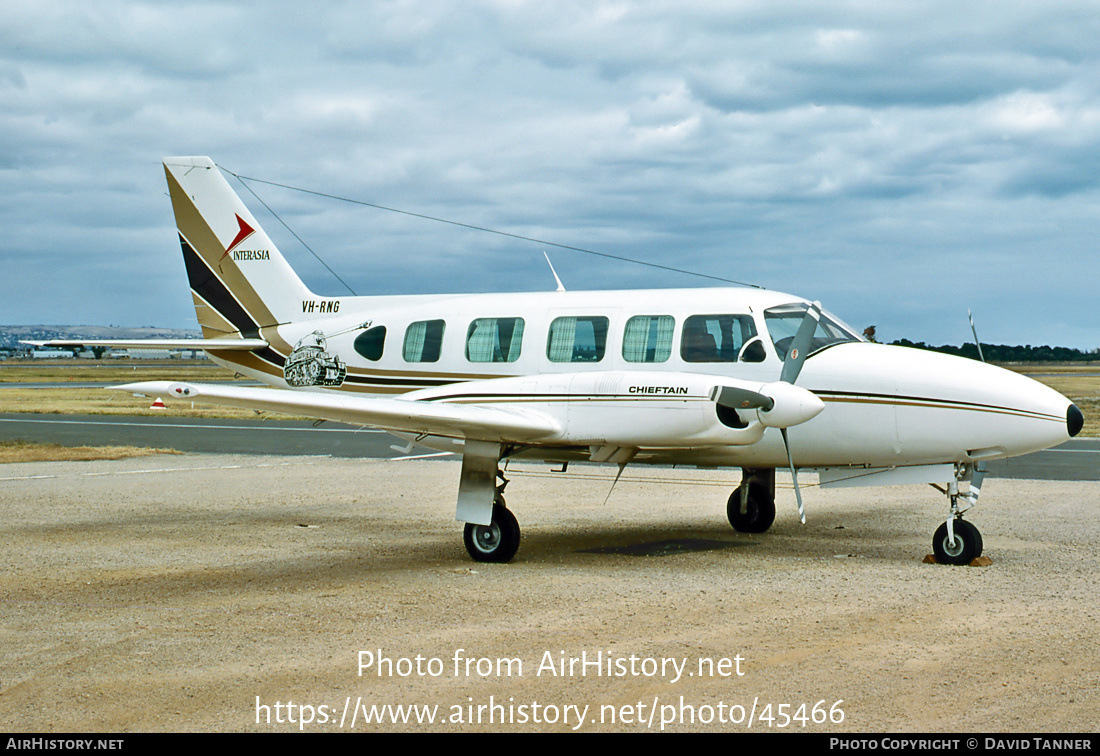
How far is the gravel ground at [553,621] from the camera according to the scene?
6141 mm

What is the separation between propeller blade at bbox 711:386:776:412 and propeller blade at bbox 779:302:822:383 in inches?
33.6

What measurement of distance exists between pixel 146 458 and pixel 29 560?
40.8 ft

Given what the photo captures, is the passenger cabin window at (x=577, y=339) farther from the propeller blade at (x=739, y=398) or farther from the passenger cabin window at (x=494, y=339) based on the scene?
the propeller blade at (x=739, y=398)

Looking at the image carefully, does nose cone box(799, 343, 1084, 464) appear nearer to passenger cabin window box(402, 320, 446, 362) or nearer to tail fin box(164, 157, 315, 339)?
passenger cabin window box(402, 320, 446, 362)

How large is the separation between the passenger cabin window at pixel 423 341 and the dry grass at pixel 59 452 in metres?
13.3

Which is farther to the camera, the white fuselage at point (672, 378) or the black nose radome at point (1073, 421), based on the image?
the white fuselage at point (672, 378)

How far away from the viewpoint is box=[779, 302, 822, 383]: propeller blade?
10.6 m

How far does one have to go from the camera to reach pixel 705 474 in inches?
801

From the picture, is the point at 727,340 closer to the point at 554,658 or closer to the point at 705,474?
the point at 554,658

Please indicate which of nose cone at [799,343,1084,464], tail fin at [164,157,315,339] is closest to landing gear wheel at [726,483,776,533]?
nose cone at [799,343,1084,464]

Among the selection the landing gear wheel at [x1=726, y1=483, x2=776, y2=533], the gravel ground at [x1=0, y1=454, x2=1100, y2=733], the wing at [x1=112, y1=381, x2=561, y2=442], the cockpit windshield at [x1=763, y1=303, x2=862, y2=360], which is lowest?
the gravel ground at [x1=0, y1=454, x2=1100, y2=733]

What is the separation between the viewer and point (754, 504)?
13.3 metres

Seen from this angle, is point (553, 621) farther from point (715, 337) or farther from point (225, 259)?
point (225, 259)

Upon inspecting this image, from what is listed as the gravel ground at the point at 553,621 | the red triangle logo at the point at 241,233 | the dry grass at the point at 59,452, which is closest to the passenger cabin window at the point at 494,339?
A: the gravel ground at the point at 553,621
